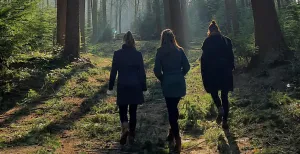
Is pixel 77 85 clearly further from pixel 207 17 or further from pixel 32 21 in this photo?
pixel 207 17

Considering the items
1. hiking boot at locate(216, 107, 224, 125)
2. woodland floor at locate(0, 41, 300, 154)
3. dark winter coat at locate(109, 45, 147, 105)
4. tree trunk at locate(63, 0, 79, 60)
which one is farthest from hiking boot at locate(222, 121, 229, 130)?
tree trunk at locate(63, 0, 79, 60)

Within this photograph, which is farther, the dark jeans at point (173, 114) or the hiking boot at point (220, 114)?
the hiking boot at point (220, 114)

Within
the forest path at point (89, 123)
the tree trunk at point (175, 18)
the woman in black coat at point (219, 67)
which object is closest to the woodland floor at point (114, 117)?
the forest path at point (89, 123)

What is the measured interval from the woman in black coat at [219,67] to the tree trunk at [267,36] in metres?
4.22

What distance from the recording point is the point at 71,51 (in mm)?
12977

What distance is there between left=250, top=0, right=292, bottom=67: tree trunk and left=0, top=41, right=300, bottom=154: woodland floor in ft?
1.98

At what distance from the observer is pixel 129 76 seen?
220 inches

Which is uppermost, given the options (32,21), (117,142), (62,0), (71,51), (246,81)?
(62,0)

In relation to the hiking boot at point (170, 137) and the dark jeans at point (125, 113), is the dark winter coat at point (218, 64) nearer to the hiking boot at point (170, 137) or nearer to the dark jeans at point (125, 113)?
the hiking boot at point (170, 137)

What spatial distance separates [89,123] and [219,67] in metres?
3.02

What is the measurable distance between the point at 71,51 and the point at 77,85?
9.74 feet

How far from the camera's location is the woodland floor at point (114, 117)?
527 cm

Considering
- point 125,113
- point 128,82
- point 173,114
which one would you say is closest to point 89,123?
point 125,113

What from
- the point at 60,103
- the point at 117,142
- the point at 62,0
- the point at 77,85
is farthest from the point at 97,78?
the point at 117,142
